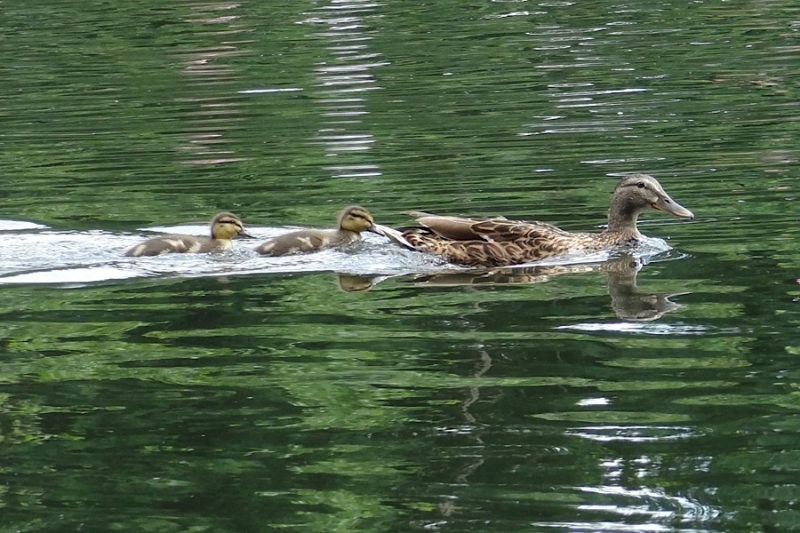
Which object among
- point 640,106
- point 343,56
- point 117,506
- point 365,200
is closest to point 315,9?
point 343,56

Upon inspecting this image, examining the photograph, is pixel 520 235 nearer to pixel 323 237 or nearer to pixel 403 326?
pixel 323 237

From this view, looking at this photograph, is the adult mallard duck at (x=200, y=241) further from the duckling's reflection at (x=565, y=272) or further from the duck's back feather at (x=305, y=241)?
the duckling's reflection at (x=565, y=272)

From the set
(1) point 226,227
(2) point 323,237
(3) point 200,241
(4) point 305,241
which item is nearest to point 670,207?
(2) point 323,237


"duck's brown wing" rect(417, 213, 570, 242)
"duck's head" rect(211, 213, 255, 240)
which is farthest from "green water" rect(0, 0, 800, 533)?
"duck's head" rect(211, 213, 255, 240)

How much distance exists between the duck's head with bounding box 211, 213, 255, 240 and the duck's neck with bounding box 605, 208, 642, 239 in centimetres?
206

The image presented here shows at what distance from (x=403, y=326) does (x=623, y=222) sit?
2.55 m

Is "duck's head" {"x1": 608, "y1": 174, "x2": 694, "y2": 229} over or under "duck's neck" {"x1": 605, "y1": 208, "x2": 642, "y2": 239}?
over

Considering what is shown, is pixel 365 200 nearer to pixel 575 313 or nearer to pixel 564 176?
Result: pixel 564 176

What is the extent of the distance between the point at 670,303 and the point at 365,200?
11.5 feet

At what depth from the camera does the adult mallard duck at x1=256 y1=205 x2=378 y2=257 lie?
29.6ft

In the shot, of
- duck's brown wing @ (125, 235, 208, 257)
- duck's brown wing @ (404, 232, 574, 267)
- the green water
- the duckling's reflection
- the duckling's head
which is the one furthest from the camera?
the duckling's head

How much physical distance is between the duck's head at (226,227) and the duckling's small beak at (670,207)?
2337 millimetres

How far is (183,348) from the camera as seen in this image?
6.83 m

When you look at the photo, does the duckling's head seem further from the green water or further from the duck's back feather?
the green water
